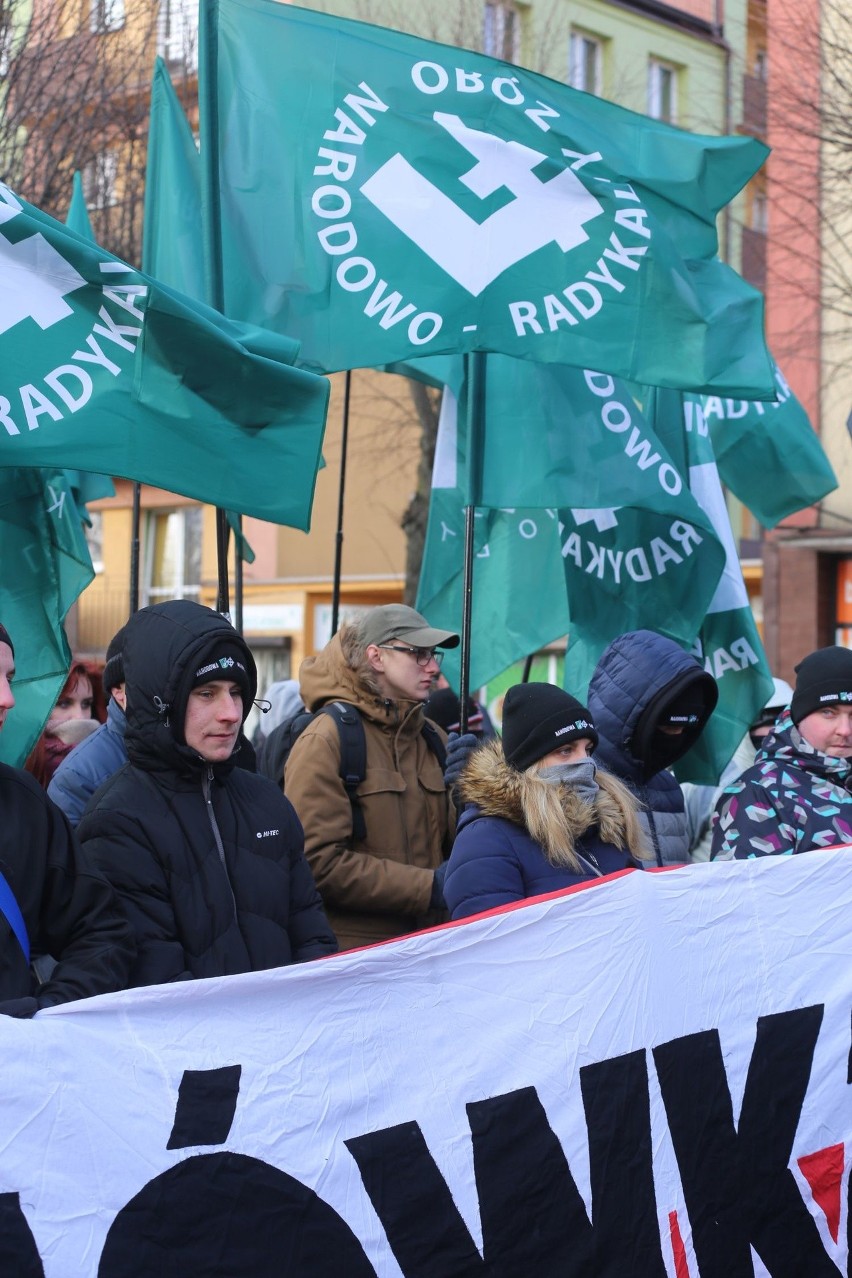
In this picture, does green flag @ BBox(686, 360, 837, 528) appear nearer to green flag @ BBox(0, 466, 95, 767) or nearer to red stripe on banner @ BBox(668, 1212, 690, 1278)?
green flag @ BBox(0, 466, 95, 767)

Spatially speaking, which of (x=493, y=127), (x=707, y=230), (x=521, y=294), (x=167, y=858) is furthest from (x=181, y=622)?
(x=707, y=230)

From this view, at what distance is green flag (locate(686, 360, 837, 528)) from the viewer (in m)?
7.56

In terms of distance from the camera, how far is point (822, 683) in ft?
16.2

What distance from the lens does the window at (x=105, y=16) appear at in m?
12.2

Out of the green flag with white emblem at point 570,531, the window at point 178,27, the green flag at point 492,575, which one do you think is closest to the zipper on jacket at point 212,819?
the green flag with white emblem at point 570,531

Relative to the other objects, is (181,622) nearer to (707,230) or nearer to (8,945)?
(8,945)

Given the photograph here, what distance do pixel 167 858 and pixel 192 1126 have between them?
0.68 metres

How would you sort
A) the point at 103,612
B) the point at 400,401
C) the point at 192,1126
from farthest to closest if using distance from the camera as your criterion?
1. the point at 103,612
2. the point at 400,401
3. the point at 192,1126

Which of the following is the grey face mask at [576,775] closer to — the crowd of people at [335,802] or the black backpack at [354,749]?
the crowd of people at [335,802]

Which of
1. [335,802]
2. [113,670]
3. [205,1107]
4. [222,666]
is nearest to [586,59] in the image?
[335,802]

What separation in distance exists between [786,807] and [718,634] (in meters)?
2.17

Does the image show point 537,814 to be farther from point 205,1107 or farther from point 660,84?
point 660,84

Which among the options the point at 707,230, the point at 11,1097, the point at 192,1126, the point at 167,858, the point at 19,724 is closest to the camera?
the point at 11,1097

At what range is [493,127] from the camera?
18.3 feet
